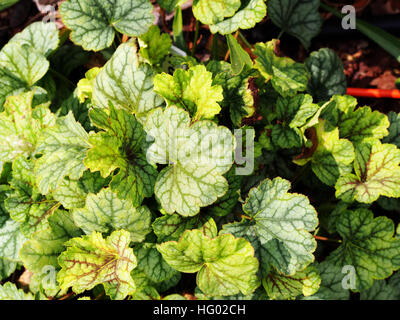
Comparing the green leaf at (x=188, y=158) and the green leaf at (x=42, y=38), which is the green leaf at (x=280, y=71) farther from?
the green leaf at (x=42, y=38)

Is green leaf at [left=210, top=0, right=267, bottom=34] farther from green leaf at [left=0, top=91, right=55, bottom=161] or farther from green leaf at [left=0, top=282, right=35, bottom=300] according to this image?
green leaf at [left=0, top=282, right=35, bottom=300]

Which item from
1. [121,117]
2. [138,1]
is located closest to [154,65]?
[138,1]

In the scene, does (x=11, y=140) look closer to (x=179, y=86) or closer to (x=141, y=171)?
(x=141, y=171)

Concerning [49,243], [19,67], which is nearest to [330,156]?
[49,243]

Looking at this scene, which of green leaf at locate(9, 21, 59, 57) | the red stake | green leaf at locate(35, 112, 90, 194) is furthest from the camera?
the red stake

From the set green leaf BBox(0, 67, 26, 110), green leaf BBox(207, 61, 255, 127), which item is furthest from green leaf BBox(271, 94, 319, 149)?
green leaf BBox(0, 67, 26, 110)

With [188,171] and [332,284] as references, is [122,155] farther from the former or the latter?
[332,284]

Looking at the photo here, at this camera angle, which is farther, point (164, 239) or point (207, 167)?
point (164, 239)
